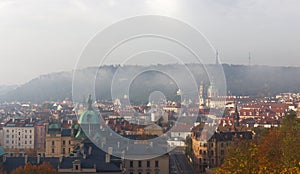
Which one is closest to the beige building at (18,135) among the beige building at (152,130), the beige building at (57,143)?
the beige building at (152,130)

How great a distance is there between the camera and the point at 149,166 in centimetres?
3322

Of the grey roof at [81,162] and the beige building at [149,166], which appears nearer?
the grey roof at [81,162]

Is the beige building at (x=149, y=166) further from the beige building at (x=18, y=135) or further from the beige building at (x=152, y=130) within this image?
the beige building at (x=18, y=135)

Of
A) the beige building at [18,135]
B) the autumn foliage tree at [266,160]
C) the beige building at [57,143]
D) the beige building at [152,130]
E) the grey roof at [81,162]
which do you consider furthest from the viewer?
the beige building at [18,135]

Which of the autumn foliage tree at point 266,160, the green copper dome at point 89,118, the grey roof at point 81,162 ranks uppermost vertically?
the green copper dome at point 89,118

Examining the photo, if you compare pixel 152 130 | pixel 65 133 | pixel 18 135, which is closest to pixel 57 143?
pixel 65 133

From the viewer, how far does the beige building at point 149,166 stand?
108 ft

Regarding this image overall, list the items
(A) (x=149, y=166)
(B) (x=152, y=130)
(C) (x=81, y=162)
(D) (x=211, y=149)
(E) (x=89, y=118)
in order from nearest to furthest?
(C) (x=81, y=162) → (A) (x=149, y=166) → (E) (x=89, y=118) → (D) (x=211, y=149) → (B) (x=152, y=130)

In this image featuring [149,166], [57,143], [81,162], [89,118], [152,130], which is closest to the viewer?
[81,162]

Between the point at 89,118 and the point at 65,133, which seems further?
the point at 89,118

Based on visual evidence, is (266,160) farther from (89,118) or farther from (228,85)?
(228,85)

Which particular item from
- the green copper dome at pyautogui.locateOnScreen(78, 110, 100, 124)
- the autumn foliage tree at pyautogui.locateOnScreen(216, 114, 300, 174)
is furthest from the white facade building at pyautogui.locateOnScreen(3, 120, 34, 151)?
the autumn foliage tree at pyautogui.locateOnScreen(216, 114, 300, 174)

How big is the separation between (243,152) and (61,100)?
114 meters

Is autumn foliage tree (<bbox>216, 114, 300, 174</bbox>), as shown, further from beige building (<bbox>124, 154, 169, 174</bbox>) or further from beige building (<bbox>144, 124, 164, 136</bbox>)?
beige building (<bbox>144, 124, 164, 136</bbox>)
